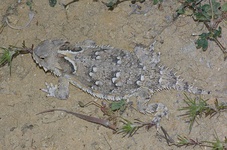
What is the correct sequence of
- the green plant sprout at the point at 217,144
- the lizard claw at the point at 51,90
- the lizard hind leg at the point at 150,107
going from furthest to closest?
the lizard claw at the point at 51,90, the lizard hind leg at the point at 150,107, the green plant sprout at the point at 217,144

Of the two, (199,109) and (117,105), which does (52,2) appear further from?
(199,109)

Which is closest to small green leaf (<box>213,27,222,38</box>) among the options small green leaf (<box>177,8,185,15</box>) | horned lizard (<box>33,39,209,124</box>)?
small green leaf (<box>177,8,185,15</box>)

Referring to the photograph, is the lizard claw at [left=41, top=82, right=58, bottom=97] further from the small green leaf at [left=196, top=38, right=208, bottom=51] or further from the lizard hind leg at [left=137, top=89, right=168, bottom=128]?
the small green leaf at [left=196, top=38, right=208, bottom=51]

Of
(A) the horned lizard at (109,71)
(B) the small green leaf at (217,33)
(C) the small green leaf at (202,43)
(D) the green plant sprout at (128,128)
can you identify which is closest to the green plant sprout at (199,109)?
(A) the horned lizard at (109,71)

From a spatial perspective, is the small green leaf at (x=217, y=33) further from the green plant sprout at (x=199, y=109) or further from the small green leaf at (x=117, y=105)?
the small green leaf at (x=117, y=105)

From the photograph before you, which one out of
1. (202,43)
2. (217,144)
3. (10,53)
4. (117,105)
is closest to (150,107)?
(117,105)

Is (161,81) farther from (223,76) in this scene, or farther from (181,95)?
(223,76)

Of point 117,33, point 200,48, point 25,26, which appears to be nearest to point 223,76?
point 200,48
